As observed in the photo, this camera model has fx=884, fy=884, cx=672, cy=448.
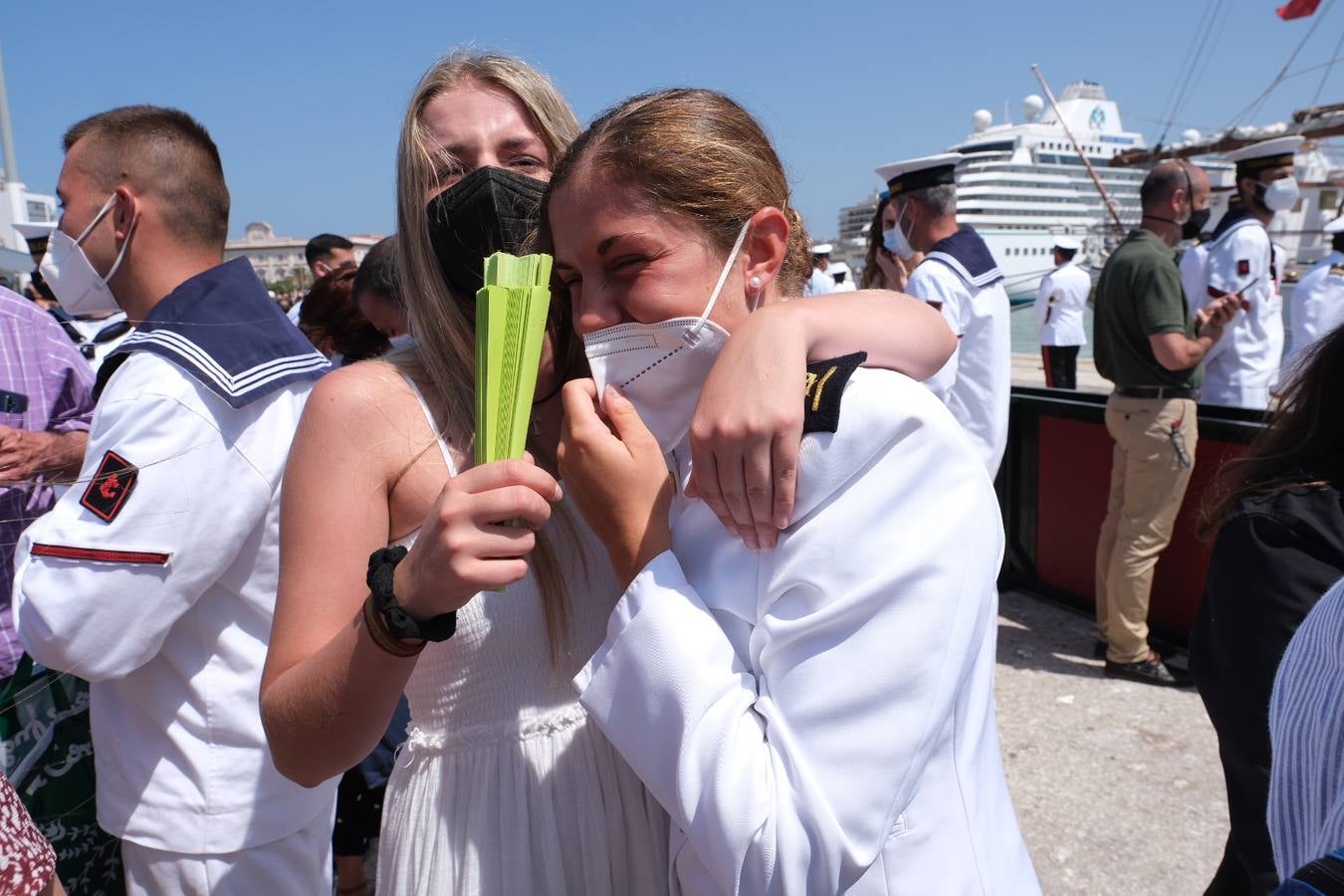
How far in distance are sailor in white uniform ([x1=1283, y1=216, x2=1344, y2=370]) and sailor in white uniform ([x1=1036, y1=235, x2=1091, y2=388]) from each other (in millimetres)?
5201

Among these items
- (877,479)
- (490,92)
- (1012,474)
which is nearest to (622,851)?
(877,479)

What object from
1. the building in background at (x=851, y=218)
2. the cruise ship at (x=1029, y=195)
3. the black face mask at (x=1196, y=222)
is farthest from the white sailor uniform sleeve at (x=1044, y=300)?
the cruise ship at (x=1029, y=195)

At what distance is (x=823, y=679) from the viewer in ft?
3.26

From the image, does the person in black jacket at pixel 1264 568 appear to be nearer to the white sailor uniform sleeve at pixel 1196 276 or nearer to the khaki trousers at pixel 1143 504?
the khaki trousers at pixel 1143 504

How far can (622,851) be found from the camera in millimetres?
1391

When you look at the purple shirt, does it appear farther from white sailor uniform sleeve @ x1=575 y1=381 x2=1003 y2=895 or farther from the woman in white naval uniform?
white sailor uniform sleeve @ x1=575 y1=381 x2=1003 y2=895

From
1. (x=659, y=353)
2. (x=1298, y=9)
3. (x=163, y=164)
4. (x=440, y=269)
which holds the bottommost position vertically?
(x=659, y=353)

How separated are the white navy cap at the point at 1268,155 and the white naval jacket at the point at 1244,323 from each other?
0.44 metres

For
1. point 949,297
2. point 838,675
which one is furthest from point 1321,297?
point 838,675

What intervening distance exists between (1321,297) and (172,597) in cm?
706

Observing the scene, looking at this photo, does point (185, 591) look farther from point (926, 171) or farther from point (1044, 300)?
point (1044, 300)

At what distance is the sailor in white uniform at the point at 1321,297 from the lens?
236 inches

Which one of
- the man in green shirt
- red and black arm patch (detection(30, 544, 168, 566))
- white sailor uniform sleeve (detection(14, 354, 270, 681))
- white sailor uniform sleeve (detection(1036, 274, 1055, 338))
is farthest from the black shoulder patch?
white sailor uniform sleeve (detection(1036, 274, 1055, 338))

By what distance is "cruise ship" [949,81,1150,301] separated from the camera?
46.7 metres
